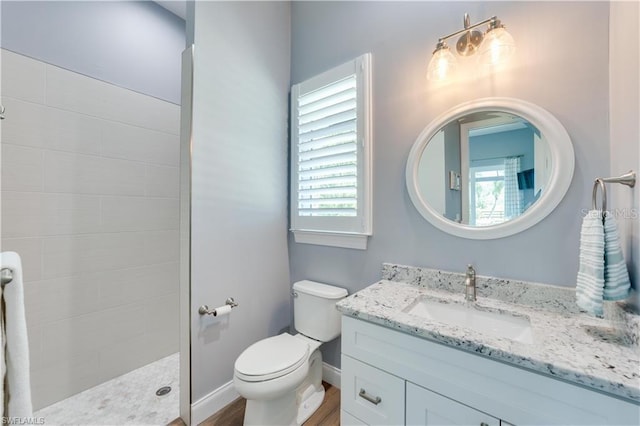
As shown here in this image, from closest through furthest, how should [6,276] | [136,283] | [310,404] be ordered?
1. [6,276]
2. [310,404]
3. [136,283]

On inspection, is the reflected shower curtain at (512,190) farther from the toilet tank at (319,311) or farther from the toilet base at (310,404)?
the toilet base at (310,404)

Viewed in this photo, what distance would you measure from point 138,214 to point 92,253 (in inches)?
14.5

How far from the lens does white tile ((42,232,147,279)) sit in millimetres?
1573

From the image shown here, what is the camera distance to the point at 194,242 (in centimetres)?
147

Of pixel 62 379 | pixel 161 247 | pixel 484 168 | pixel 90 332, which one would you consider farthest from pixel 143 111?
pixel 484 168

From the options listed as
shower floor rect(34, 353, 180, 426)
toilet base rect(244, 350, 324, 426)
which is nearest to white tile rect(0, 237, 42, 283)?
shower floor rect(34, 353, 180, 426)

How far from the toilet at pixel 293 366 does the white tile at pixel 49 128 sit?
5.44 feet

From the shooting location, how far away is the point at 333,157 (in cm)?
176

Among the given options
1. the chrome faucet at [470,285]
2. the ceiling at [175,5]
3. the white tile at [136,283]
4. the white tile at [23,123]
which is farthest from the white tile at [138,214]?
the chrome faucet at [470,285]

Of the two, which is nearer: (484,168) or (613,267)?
(613,267)

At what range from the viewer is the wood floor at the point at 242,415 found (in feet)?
4.89

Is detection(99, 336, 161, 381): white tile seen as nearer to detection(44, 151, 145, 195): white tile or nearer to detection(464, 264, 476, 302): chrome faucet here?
detection(44, 151, 145, 195): white tile

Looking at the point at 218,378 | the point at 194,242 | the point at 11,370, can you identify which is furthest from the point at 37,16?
the point at 218,378

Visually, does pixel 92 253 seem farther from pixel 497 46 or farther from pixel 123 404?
pixel 497 46
